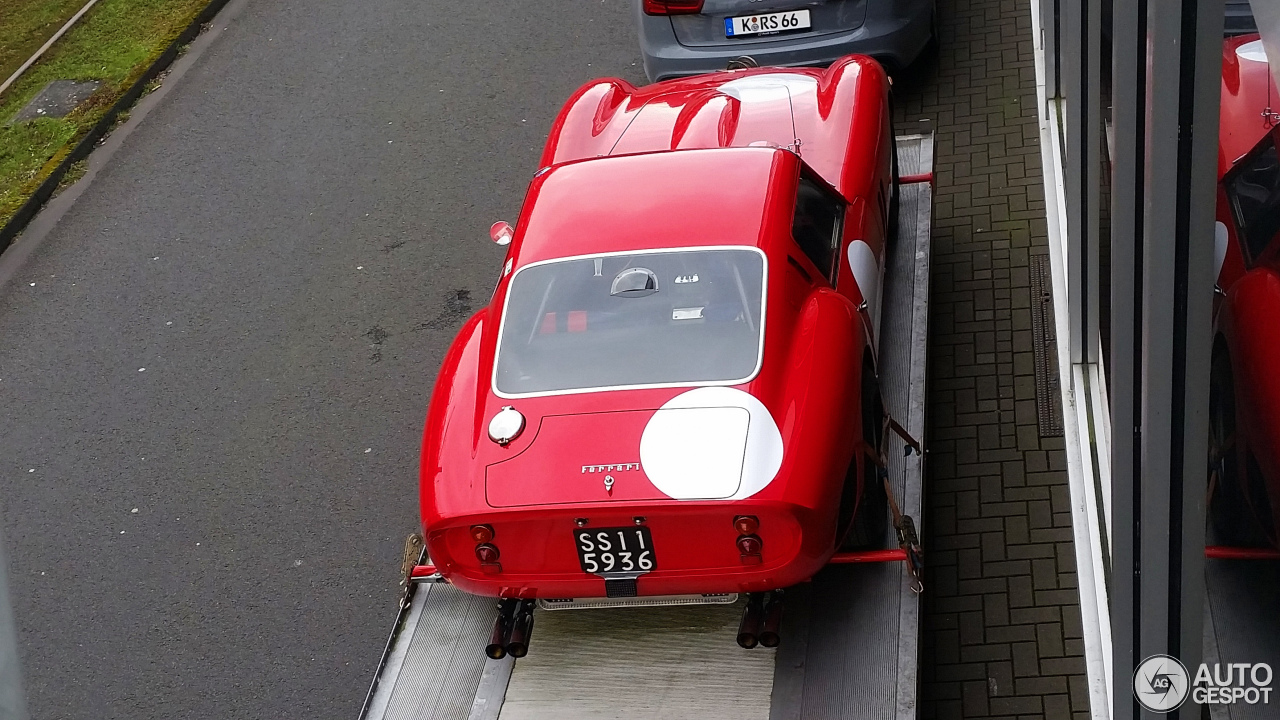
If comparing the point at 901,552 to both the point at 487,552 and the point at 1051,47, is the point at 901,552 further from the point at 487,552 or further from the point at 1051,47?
the point at 1051,47

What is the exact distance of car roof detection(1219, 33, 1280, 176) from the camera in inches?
68.0

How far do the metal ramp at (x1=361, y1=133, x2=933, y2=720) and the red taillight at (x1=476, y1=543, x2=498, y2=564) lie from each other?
55 centimetres

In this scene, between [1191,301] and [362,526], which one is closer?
[1191,301]

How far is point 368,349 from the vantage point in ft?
22.5

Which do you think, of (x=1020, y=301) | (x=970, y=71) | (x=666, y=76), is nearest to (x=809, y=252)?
(x=1020, y=301)

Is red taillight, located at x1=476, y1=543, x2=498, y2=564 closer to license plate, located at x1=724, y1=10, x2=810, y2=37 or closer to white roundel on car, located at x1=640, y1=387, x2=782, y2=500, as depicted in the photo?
white roundel on car, located at x1=640, y1=387, x2=782, y2=500

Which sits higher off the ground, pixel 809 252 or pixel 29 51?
pixel 809 252

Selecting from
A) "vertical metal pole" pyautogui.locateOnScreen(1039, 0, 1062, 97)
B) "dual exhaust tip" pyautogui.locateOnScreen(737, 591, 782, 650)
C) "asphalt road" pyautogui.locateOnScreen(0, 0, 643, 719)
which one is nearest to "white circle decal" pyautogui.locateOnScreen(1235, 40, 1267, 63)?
"dual exhaust tip" pyautogui.locateOnScreen(737, 591, 782, 650)

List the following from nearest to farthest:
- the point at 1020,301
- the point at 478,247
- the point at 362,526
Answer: the point at 362,526 → the point at 1020,301 → the point at 478,247

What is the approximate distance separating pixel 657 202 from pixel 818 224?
0.69 m

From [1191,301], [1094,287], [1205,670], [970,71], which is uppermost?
[1191,301]

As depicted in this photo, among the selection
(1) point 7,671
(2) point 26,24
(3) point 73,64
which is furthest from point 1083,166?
(2) point 26,24

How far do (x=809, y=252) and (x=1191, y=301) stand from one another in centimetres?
310

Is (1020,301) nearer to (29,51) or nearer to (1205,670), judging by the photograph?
(1205,670)
